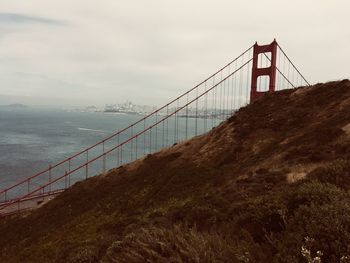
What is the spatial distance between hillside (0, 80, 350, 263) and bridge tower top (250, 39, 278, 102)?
2548 mm

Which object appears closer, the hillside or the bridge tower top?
the hillside

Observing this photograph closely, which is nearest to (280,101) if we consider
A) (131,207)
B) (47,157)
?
(131,207)

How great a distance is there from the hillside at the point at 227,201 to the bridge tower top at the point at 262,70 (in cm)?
255

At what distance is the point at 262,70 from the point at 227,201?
889 inches

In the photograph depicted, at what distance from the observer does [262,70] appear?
3466 centimetres

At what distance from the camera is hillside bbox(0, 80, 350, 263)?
8.05 m

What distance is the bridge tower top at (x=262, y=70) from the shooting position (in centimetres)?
3372

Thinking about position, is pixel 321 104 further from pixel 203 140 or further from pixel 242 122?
pixel 203 140

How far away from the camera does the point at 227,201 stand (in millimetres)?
14875

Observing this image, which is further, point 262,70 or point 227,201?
point 262,70

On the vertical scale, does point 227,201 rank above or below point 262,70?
below

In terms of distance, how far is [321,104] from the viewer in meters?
26.0

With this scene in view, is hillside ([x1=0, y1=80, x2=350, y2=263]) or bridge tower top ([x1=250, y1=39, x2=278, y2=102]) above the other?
bridge tower top ([x1=250, y1=39, x2=278, y2=102])

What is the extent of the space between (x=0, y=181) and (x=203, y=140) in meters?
57.1
